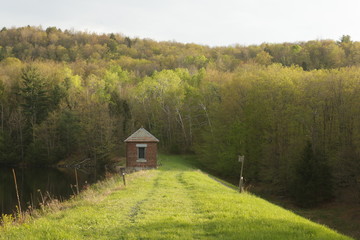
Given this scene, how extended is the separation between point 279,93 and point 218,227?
25.8 metres

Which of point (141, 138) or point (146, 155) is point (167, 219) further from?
point (141, 138)

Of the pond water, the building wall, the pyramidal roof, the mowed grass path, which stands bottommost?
the pond water

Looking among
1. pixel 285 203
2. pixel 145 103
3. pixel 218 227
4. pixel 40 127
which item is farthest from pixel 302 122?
pixel 40 127

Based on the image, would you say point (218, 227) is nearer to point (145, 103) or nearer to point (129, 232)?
point (129, 232)

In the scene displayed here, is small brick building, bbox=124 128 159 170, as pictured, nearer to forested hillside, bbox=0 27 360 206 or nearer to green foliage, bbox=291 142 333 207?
forested hillside, bbox=0 27 360 206

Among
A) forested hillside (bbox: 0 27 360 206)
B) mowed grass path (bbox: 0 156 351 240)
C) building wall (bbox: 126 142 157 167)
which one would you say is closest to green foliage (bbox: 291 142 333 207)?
forested hillside (bbox: 0 27 360 206)

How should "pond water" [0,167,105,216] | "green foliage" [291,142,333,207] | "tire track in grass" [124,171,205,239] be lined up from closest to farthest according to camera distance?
"tire track in grass" [124,171,205,239]
"pond water" [0,167,105,216]
"green foliage" [291,142,333,207]

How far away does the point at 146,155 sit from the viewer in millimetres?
34219

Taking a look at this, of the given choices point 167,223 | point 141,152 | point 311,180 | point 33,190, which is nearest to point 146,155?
point 141,152

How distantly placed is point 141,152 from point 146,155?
27.2 inches

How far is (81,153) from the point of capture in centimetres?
5356

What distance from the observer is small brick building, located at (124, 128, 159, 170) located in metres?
34.1

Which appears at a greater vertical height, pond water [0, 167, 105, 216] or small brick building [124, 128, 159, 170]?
small brick building [124, 128, 159, 170]

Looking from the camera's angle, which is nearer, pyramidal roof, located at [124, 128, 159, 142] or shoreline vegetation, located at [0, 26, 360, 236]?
shoreline vegetation, located at [0, 26, 360, 236]
